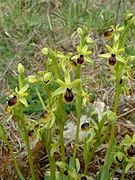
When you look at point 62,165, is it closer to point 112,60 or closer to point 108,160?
point 108,160

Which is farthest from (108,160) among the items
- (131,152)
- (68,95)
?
(68,95)

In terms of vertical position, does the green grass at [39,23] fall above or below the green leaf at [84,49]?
below

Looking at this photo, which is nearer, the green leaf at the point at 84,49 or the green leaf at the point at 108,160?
the green leaf at the point at 84,49

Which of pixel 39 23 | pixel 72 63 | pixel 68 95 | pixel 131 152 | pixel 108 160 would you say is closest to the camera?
pixel 68 95

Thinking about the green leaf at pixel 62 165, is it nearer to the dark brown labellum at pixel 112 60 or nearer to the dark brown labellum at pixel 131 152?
the dark brown labellum at pixel 131 152

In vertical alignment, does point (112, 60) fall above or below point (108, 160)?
above

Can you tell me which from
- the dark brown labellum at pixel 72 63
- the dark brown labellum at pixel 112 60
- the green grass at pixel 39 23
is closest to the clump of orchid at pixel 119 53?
the dark brown labellum at pixel 112 60

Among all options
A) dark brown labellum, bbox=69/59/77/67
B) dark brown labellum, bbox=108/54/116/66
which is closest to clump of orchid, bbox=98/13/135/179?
dark brown labellum, bbox=108/54/116/66

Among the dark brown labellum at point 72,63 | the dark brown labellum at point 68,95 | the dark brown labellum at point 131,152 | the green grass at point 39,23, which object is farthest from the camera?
the green grass at point 39,23
